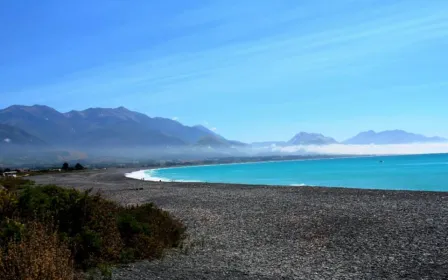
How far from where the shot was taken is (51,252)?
7.52 m

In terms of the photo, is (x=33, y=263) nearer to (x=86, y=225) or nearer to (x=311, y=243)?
(x=86, y=225)

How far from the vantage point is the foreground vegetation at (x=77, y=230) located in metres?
8.45

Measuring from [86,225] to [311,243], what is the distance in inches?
251

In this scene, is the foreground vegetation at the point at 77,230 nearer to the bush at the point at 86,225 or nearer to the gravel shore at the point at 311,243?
the bush at the point at 86,225

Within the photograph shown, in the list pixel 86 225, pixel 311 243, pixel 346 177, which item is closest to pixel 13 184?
pixel 86 225

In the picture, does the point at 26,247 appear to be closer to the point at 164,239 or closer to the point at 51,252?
the point at 51,252

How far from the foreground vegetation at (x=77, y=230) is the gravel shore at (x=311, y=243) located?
59 cm

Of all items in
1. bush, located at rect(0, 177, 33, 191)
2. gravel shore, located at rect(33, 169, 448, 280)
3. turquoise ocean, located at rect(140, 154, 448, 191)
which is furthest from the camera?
turquoise ocean, located at rect(140, 154, 448, 191)

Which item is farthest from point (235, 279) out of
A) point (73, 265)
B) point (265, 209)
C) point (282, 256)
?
point (265, 209)

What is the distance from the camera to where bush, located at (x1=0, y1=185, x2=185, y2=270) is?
31.6 feet

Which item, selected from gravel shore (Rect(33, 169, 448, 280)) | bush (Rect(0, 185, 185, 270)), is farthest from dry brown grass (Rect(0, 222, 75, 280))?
gravel shore (Rect(33, 169, 448, 280))

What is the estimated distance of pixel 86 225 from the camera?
1037cm

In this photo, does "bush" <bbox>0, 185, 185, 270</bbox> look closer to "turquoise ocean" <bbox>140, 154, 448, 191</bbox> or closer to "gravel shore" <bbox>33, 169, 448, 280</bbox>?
"gravel shore" <bbox>33, 169, 448, 280</bbox>

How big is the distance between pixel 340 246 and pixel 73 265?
7096 mm
